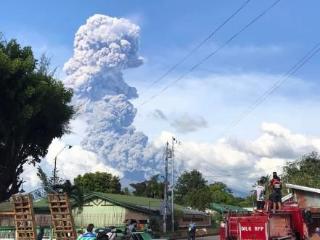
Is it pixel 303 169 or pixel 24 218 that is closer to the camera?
pixel 24 218

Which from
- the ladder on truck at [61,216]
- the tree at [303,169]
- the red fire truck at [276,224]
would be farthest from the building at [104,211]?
the red fire truck at [276,224]

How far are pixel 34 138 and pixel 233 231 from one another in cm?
1772

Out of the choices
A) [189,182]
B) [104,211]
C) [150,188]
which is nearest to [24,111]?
[104,211]

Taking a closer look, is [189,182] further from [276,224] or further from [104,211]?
[276,224]

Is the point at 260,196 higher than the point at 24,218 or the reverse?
higher

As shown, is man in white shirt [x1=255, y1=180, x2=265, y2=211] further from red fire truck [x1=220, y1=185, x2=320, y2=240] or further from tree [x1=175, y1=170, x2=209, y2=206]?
tree [x1=175, y1=170, x2=209, y2=206]

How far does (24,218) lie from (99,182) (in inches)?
2711

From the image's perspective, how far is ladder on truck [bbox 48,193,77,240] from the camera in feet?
78.0

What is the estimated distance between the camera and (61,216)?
24156 millimetres

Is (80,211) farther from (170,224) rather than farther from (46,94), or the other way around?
(46,94)

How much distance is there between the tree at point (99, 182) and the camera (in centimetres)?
9100

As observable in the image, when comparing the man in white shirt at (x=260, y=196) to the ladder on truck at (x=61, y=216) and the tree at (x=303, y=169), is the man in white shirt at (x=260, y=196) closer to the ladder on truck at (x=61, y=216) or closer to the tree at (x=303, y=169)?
the ladder on truck at (x=61, y=216)

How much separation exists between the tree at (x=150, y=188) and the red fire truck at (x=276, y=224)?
294 feet

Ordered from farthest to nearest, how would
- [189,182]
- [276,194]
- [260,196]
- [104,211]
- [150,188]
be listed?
[189,182] < [150,188] < [104,211] < [260,196] < [276,194]
